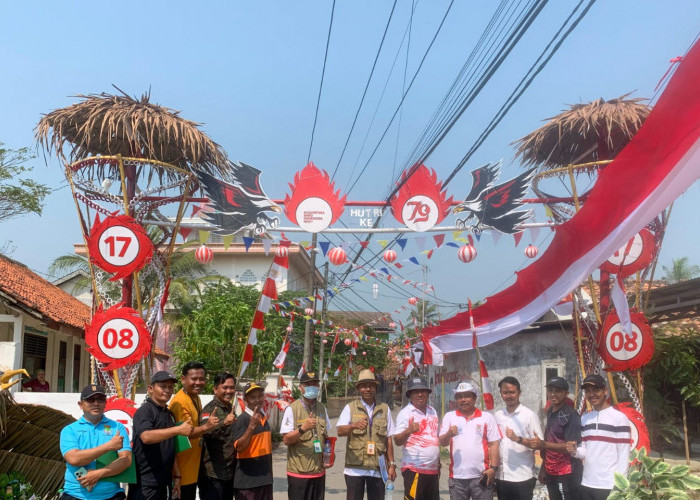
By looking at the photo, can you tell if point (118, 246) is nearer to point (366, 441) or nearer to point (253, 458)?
point (253, 458)

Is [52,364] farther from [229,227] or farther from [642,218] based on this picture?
[642,218]

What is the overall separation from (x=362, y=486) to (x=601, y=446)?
2.30 meters

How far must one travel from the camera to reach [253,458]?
633 centimetres

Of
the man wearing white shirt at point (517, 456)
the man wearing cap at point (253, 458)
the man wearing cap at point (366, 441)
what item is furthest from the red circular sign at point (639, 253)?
the man wearing cap at point (253, 458)

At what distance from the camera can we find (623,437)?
18.8 ft

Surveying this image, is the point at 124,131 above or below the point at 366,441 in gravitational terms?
above

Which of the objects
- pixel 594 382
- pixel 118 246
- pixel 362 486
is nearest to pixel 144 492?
pixel 362 486

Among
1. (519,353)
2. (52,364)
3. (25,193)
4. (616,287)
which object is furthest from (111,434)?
(52,364)

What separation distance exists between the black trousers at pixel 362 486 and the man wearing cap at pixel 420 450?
266 mm

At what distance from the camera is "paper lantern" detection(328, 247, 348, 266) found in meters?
11.9

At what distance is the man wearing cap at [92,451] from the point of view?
195 inches

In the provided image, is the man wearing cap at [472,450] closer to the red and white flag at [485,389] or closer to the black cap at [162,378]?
the red and white flag at [485,389]

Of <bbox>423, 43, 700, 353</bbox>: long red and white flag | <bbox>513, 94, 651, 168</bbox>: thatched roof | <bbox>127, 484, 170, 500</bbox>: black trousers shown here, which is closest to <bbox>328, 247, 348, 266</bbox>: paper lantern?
<bbox>513, 94, 651, 168</bbox>: thatched roof

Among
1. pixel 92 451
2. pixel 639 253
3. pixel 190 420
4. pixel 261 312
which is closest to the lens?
pixel 92 451
